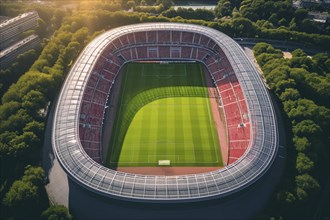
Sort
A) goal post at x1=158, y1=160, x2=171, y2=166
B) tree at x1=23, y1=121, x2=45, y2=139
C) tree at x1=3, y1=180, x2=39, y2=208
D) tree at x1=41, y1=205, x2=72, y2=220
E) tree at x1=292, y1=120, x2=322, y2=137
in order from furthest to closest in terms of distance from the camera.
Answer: tree at x1=23, y1=121, x2=45, y2=139
tree at x1=292, y1=120, x2=322, y2=137
goal post at x1=158, y1=160, x2=171, y2=166
tree at x1=3, y1=180, x2=39, y2=208
tree at x1=41, y1=205, x2=72, y2=220

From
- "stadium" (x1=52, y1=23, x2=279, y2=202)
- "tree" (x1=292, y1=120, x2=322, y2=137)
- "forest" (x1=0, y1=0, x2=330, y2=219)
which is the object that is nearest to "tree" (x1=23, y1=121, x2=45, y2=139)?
"forest" (x1=0, y1=0, x2=330, y2=219)

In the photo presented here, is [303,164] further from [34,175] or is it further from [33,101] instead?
[33,101]

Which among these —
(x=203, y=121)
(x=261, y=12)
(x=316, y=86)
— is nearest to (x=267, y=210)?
(x=203, y=121)

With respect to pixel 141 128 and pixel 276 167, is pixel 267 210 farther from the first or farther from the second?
pixel 141 128

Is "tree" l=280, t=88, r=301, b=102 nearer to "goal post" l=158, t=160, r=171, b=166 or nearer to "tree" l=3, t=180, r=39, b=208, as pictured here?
"goal post" l=158, t=160, r=171, b=166

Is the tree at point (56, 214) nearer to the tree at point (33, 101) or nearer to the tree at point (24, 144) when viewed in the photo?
the tree at point (24, 144)

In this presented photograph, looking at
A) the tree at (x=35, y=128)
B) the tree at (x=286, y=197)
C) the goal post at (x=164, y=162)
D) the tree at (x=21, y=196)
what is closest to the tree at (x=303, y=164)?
the tree at (x=286, y=197)
